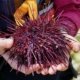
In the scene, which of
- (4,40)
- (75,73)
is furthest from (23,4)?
(75,73)

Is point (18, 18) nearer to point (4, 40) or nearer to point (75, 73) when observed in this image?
point (4, 40)

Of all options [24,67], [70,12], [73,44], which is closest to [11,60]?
[24,67]

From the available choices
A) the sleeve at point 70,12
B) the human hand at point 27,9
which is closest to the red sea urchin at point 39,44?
the human hand at point 27,9

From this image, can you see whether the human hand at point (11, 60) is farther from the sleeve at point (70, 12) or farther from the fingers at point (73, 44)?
the sleeve at point (70, 12)

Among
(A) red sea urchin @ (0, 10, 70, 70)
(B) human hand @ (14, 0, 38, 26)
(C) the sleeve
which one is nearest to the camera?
(A) red sea urchin @ (0, 10, 70, 70)

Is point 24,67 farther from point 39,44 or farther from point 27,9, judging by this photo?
point 27,9

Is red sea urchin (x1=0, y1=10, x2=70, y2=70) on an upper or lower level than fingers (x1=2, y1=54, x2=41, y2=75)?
upper

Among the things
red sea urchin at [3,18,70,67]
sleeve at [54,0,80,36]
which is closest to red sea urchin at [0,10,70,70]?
red sea urchin at [3,18,70,67]

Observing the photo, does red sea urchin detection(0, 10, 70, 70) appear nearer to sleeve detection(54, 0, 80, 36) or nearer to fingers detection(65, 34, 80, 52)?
fingers detection(65, 34, 80, 52)

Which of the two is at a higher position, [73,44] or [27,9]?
[27,9]
